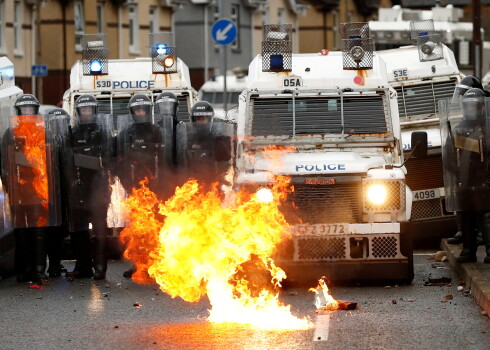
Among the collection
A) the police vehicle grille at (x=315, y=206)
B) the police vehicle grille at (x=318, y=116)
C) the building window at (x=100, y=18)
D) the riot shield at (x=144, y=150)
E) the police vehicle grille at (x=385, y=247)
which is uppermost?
the building window at (x=100, y=18)

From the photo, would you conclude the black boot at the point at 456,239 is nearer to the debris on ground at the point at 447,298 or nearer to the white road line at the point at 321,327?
the debris on ground at the point at 447,298

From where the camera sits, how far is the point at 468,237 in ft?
57.2

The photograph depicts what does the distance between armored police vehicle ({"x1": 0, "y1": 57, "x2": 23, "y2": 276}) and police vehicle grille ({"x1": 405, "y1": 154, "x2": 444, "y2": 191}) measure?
5.56 meters

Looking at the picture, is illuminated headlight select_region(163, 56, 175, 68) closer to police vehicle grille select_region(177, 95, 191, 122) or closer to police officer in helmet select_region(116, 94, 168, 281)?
police vehicle grille select_region(177, 95, 191, 122)

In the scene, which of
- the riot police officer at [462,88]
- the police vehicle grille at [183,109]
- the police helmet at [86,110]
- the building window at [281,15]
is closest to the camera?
the police helmet at [86,110]

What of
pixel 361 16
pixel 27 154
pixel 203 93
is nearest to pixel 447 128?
pixel 27 154

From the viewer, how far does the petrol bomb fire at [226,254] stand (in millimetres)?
13247

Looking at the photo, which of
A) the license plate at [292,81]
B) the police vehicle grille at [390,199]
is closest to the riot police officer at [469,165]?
the license plate at [292,81]

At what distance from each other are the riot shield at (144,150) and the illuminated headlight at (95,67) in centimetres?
403

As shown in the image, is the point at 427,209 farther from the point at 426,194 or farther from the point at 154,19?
the point at 154,19

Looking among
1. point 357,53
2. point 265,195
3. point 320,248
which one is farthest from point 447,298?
point 357,53

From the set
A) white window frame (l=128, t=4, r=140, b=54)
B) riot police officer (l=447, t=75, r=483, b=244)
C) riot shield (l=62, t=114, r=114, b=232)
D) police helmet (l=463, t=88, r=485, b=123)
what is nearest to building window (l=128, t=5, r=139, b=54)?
white window frame (l=128, t=4, r=140, b=54)

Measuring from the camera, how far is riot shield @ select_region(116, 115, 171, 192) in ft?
56.4

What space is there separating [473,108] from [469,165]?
0.68 metres
